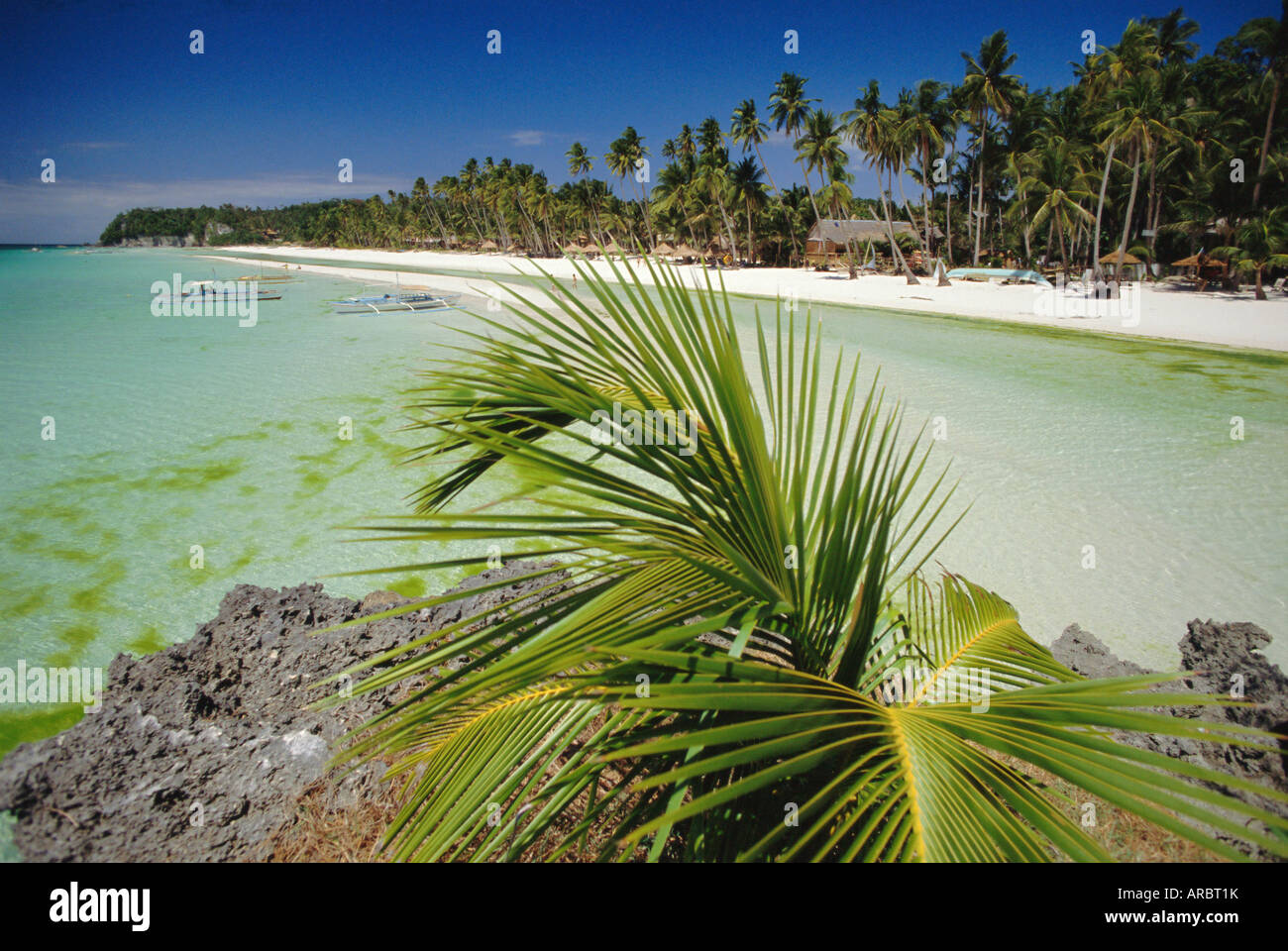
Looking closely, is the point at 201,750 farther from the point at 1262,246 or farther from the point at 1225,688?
the point at 1262,246

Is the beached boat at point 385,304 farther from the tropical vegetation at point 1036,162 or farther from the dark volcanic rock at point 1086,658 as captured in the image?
the dark volcanic rock at point 1086,658

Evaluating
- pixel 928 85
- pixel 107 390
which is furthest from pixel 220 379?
pixel 928 85

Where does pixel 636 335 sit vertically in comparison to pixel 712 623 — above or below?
above

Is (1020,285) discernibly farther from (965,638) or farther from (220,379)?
(965,638)

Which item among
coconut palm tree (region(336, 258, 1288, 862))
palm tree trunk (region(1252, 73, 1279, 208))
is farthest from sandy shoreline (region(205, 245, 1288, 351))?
coconut palm tree (region(336, 258, 1288, 862))

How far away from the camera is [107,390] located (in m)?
14.8

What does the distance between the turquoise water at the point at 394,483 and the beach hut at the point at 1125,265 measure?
45.1 ft

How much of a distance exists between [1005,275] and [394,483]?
1334 inches

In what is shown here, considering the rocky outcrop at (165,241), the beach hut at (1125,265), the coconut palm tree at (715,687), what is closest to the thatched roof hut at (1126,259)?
the beach hut at (1125,265)

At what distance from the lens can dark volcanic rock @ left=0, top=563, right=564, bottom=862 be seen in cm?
282

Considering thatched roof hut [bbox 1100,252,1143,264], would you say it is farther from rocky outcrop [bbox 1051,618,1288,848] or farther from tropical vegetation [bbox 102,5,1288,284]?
rocky outcrop [bbox 1051,618,1288,848]

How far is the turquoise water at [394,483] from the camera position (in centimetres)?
587
